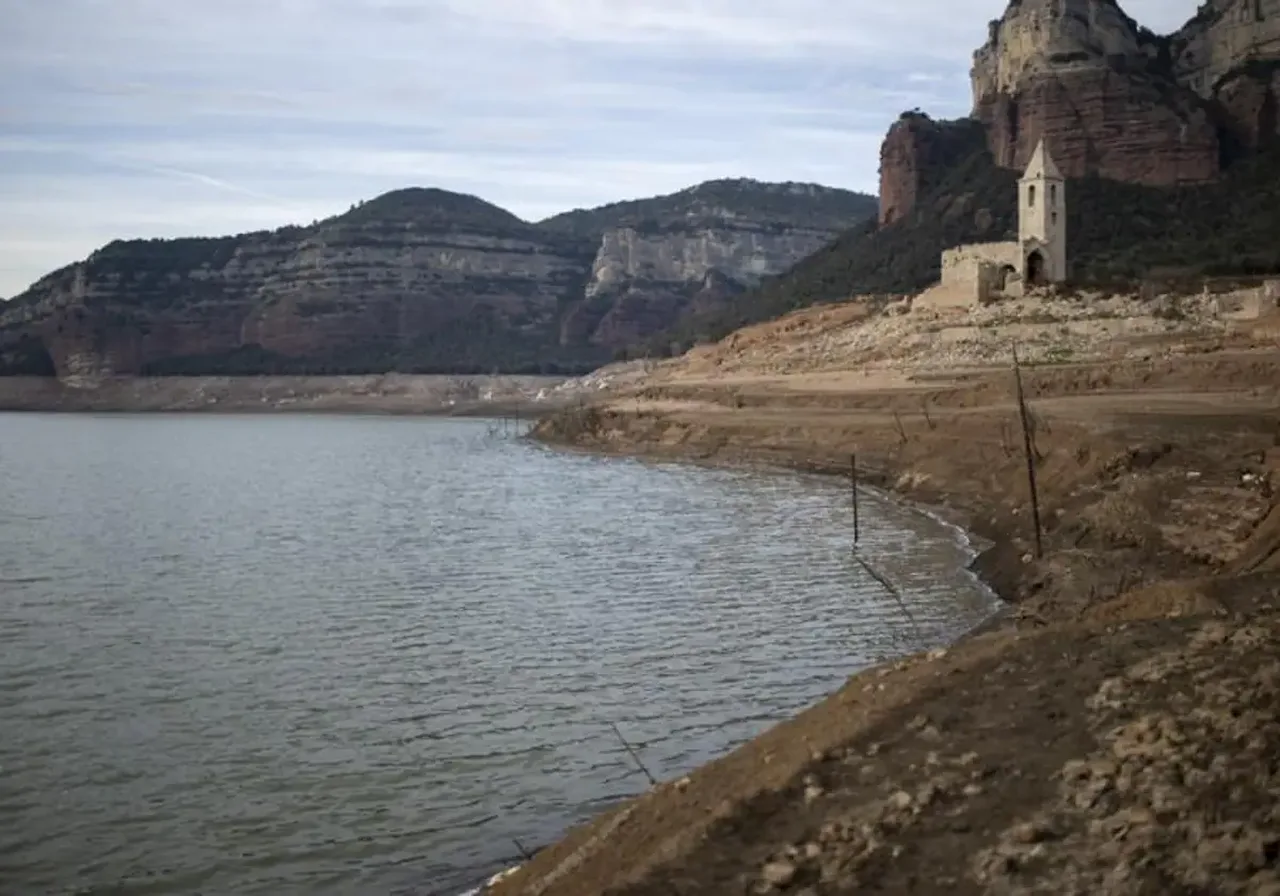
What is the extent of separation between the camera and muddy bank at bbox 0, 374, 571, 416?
14488 cm

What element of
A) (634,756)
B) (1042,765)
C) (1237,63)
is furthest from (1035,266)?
(1042,765)

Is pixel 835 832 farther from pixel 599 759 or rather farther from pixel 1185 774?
pixel 599 759

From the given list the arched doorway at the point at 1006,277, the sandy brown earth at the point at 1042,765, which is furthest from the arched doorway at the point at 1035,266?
the sandy brown earth at the point at 1042,765

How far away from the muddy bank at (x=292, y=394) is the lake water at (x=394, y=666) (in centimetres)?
9552

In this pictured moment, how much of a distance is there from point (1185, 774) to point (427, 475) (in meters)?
50.0

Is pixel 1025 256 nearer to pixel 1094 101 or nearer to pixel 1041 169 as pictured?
pixel 1041 169

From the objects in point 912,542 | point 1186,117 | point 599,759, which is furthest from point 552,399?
point 599,759

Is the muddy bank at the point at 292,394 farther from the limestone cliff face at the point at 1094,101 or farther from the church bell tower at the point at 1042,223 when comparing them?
the church bell tower at the point at 1042,223

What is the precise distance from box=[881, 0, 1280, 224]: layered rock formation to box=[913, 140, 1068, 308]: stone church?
25244 mm

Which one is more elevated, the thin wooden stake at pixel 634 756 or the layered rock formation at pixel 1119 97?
the layered rock formation at pixel 1119 97

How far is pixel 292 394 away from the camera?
16488cm

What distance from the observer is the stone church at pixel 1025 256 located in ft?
197

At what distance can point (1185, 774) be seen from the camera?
7051mm

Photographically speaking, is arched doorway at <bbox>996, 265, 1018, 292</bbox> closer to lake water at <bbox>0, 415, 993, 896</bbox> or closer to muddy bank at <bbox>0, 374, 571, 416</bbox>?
lake water at <bbox>0, 415, 993, 896</bbox>
